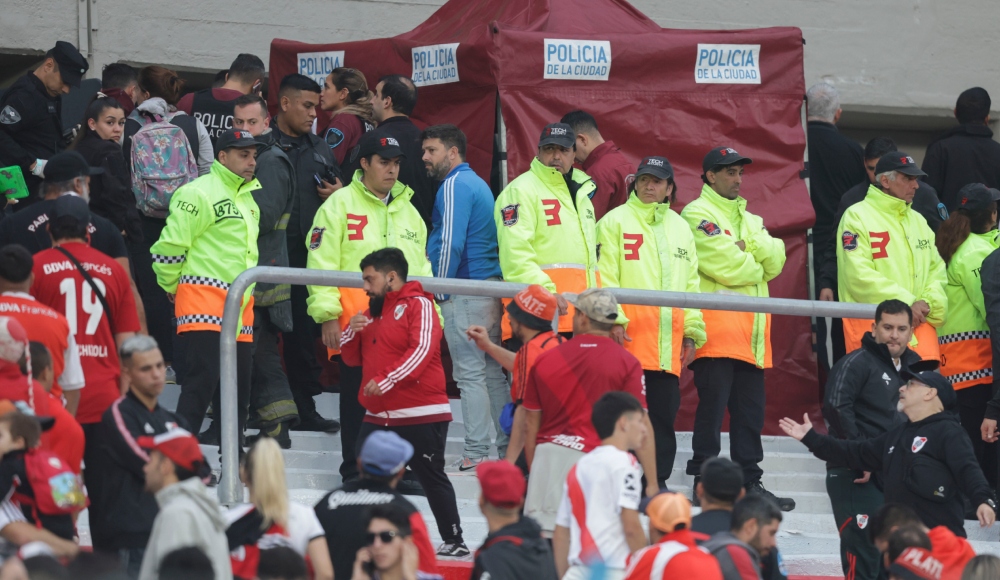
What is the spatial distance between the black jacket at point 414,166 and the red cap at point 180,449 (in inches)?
167

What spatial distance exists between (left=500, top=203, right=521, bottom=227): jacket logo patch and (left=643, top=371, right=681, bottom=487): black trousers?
3.83ft

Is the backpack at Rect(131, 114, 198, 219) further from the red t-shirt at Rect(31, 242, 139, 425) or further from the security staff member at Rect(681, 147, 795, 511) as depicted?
the security staff member at Rect(681, 147, 795, 511)

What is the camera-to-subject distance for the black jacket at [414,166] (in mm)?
9820

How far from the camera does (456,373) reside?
8750 mm

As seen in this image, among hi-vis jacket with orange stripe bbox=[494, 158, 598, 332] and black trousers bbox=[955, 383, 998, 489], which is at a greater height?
→ hi-vis jacket with orange stripe bbox=[494, 158, 598, 332]

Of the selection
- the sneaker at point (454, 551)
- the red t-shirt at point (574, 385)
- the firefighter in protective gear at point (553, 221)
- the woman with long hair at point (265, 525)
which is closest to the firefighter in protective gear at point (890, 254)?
the firefighter in protective gear at point (553, 221)

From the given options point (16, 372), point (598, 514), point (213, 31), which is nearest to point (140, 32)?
point (213, 31)

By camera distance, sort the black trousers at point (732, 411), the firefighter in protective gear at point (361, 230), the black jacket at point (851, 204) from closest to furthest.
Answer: the firefighter in protective gear at point (361, 230), the black trousers at point (732, 411), the black jacket at point (851, 204)

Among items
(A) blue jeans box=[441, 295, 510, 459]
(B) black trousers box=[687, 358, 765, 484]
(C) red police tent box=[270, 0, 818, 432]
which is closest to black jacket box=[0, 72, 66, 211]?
(C) red police tent box=[270, 0, 818, 432]

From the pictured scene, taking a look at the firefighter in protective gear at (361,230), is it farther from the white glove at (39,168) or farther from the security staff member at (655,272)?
the white glove at (39,168)

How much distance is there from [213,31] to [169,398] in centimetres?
475

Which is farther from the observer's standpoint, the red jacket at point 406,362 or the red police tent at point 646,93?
the red police tent at point 646,93

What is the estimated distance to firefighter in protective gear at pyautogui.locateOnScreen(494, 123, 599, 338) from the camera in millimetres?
8883

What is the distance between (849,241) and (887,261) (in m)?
0.27
